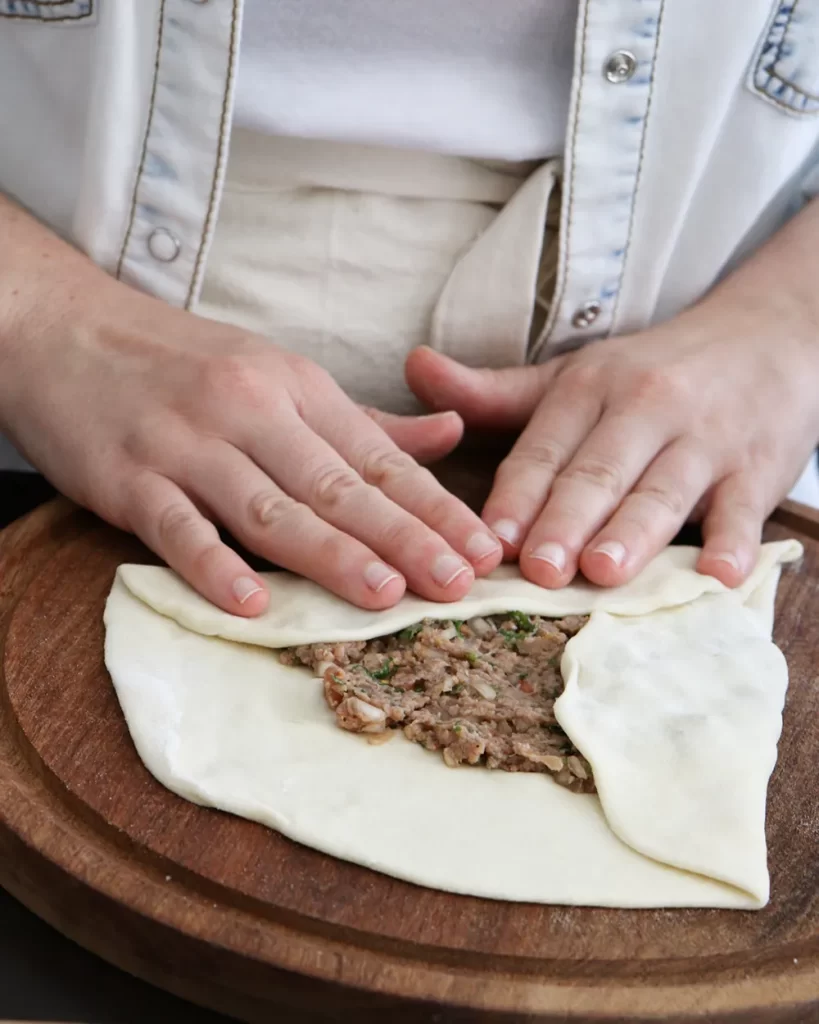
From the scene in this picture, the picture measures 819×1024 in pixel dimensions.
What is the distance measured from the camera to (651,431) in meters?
1.11

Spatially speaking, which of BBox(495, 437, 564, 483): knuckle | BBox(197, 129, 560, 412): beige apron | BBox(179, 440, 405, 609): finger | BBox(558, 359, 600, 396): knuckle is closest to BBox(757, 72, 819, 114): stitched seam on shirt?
BBox(197, 129, 560, 412): beige apron

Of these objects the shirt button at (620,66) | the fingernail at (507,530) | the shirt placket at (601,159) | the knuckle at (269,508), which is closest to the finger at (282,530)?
the knuckle at (269,508)

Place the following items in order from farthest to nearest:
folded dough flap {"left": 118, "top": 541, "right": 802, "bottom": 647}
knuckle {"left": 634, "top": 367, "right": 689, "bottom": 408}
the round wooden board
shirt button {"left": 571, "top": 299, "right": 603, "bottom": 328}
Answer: shirt button {"left": 571, "top": 299, "right": 603, "bottom": 328}, knuckle {"left": 634, "top": 367, "right": 689, "bottom": 408}, folded dough flap {"left": 118, "top": 541, "right": 802, "bottom": 647}, the round wooden board

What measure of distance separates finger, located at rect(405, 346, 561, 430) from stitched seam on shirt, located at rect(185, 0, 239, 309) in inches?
10.1

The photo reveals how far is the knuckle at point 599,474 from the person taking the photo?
1.06m

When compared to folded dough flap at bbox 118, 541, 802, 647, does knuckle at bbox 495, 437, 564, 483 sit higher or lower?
higher

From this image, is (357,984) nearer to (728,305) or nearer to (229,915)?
(229,915)

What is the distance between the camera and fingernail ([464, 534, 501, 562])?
0.98 m

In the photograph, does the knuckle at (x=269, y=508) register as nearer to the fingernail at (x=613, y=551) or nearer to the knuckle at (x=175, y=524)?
the knuckle at (x=175, y=524)

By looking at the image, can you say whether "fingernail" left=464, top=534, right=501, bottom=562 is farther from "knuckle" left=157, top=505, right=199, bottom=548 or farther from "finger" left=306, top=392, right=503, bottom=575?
"knuckle" left=157, top=505, right=199, bottom=548

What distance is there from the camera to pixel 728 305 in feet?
4.11

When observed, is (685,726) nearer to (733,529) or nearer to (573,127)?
(733,529)

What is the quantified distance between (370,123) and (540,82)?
0.20 metres

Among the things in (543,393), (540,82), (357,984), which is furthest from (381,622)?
(540,82)
